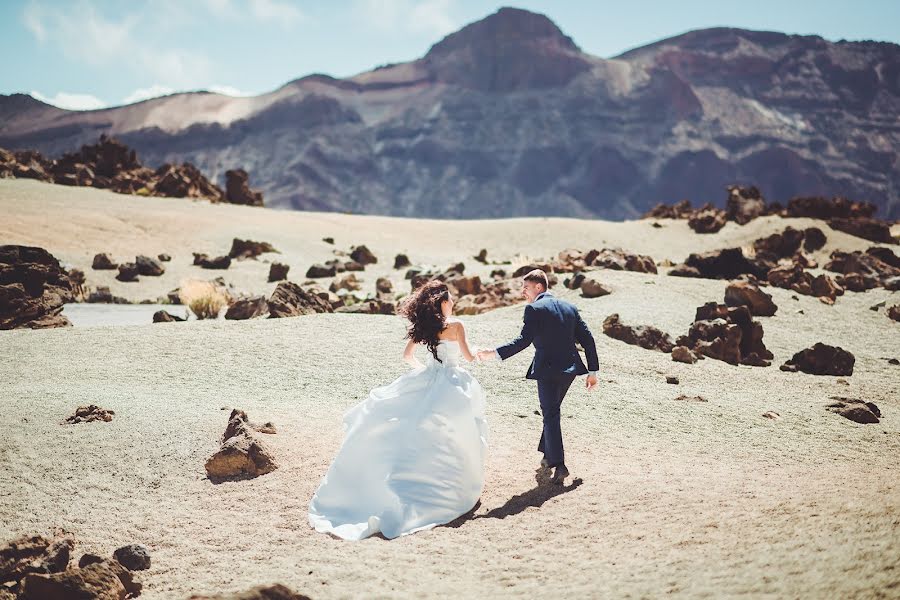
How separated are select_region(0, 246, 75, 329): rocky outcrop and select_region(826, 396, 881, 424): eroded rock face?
1220 centimetres

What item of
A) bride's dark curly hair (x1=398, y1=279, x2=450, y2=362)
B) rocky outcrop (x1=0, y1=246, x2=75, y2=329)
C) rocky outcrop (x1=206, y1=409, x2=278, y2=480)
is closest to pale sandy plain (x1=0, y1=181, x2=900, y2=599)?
rocky outcrop (x1=206, y1=409, x2=278, y2=480)

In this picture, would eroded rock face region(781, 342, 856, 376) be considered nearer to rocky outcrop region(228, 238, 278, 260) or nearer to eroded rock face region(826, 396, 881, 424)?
eroded rock face region(826, 396, 881, 424)

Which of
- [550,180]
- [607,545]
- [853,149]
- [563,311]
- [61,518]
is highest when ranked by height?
[853,149]

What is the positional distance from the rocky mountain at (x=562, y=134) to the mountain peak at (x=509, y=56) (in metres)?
0.46

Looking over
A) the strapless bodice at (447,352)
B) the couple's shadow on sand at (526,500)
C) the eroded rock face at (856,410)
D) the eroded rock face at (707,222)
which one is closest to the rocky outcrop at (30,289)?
the strapless bodice at (447,352)

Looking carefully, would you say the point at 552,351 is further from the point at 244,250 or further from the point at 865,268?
the point at 244,250

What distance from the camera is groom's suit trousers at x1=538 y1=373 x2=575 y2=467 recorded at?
5.84 metres

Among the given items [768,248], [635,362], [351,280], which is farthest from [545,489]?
[768,248]

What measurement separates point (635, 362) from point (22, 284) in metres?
11.0

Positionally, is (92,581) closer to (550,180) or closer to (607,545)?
(607,545)

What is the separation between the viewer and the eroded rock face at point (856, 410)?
26.2 ft

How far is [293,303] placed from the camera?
13.4 m

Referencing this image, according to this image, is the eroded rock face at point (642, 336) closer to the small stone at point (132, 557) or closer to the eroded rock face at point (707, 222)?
the small stone at point (132, 557)

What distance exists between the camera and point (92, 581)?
4.10 meters
